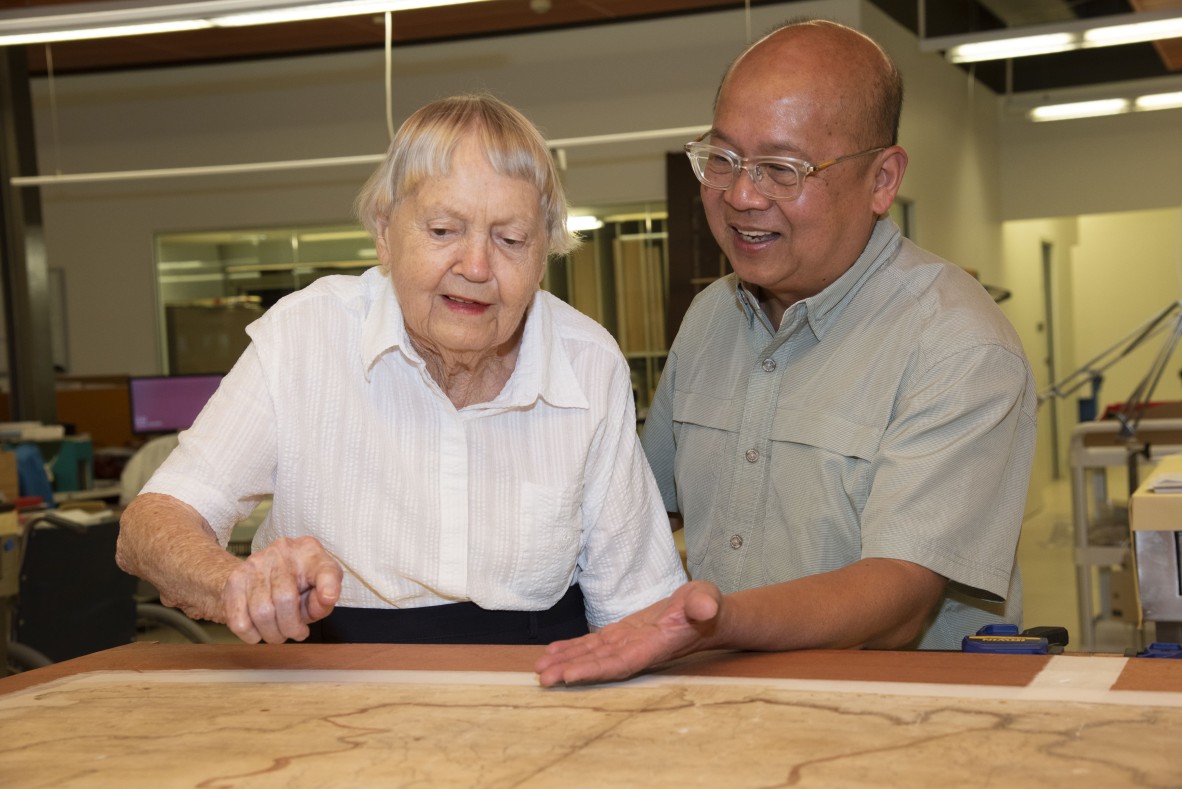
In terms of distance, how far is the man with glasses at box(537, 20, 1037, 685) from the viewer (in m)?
1.66

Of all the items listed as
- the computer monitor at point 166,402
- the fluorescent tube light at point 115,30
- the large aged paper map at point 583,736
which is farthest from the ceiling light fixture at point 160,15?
the large aged paper map at point 583,736

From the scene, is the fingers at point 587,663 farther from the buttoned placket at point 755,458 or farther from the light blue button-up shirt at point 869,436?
the buttoned placket at point 755,458

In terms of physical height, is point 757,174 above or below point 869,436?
above

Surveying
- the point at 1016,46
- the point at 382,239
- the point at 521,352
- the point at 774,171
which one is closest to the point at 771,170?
the point at 774,171

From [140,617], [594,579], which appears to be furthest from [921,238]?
[594,579]

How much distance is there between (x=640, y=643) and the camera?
4.22 feet

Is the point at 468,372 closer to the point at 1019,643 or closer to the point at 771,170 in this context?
the point at 771,170

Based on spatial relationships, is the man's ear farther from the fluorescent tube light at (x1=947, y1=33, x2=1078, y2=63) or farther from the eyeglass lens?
the fluorescent tube light at (x1=947, y1=33, x2=1078, y2=63)

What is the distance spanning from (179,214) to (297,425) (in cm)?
815

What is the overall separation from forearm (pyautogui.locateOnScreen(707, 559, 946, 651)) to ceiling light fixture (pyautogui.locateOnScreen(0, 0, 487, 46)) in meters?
3.16

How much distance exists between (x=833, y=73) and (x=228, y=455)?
0.99 meters

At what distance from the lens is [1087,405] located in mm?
13836

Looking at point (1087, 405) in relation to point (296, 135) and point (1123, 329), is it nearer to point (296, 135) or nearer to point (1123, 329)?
point (1123, 329)

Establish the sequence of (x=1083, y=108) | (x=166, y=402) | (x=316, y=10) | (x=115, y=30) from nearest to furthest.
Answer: (x=316, y=10) → (x=115, y=30) → (x=166, y=402) → (x=1083, y=108)
